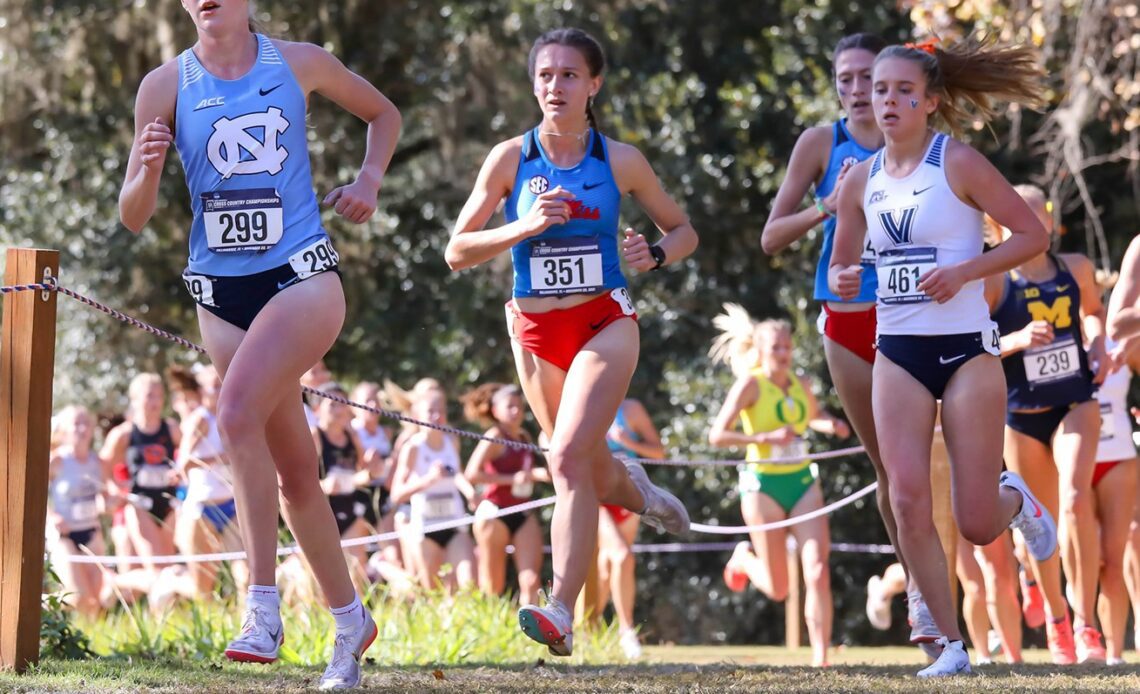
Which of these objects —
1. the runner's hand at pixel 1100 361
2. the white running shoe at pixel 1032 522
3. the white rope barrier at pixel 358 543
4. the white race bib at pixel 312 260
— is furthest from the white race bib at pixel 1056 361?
the white race bib at pixel 312 260

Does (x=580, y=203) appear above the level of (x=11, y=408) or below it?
above

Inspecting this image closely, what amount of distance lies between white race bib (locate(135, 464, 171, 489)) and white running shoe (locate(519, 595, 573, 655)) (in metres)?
7.52

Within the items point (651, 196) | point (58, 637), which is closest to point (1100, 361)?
point (651, 196)

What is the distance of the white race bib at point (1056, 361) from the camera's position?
8.03 m

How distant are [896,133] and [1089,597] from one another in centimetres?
341

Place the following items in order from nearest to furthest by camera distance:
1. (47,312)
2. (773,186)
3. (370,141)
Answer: (370,141) < (47,312) < (773,186)

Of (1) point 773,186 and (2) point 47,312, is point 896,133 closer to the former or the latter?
(2) point 47,312

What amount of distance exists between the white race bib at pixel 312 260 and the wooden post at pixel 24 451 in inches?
49.2

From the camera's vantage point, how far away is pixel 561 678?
19.3 ft

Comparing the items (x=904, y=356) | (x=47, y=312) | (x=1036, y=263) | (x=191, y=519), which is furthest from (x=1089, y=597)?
(x=191, y=519)

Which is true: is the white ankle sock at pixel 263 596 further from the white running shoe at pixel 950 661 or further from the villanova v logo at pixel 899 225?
the villanova v logo at pixel 899 225

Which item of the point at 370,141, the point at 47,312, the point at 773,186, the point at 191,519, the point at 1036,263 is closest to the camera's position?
the point at 370,141

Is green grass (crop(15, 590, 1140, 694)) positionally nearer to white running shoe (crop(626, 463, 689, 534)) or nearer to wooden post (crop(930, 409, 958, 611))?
white running shoe (crop(626, 463, 689, 534))

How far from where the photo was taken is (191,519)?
11141 millimetres
